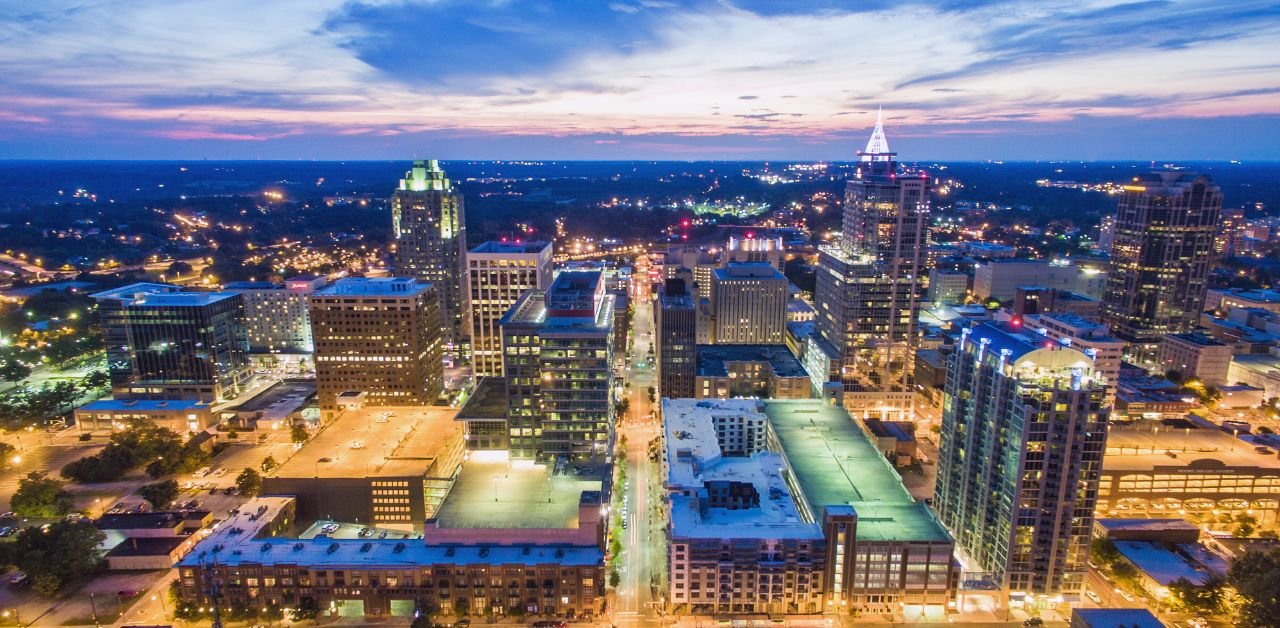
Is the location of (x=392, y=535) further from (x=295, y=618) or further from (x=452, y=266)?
(x=452, y=266)

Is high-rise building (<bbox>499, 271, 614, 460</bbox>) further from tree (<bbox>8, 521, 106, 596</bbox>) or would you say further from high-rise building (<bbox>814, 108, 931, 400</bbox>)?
high-rise building (<bbox>814, 108, 931, 400</bbox>)

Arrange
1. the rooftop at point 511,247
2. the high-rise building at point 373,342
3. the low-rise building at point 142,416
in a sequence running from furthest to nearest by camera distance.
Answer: the rooftop at point 511,247 < the low-rise building at point 142,416 < the high-rise building at point 373,342

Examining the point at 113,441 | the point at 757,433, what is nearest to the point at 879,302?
the point at 757,433

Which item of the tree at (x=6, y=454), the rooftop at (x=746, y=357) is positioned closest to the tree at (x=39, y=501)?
the tree at (x=6, y=454)

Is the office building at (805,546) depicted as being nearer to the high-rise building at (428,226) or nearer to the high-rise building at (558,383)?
the high-rise building at (558,383)

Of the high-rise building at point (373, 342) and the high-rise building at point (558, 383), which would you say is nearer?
the high-rise building at point (558, 383)
